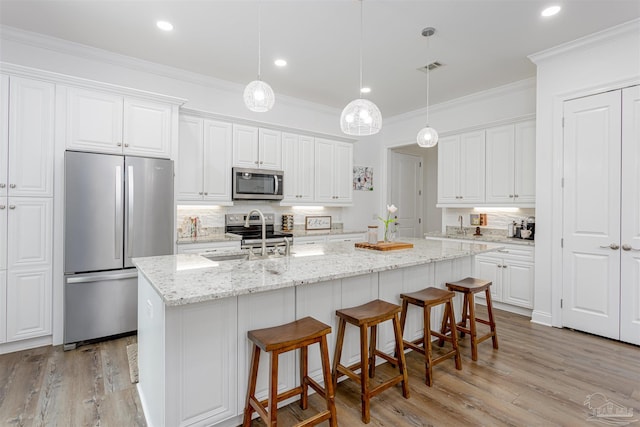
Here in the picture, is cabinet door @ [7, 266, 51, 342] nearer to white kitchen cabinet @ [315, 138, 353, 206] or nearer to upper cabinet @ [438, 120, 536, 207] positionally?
white kitchen cabinet @ [315, 138, 353, 206]

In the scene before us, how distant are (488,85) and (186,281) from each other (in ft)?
15.3

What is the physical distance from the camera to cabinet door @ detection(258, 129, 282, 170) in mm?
4488

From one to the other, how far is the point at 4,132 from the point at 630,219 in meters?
5.78

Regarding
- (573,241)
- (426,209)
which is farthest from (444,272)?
(426,209)

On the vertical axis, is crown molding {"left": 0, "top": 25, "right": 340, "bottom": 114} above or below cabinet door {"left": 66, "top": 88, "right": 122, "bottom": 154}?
above

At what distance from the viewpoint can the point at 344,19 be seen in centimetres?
289

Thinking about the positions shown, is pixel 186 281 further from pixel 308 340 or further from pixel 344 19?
pixel 344 19

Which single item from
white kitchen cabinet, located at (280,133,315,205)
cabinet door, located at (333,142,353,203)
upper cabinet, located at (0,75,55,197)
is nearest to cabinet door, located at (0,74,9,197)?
upper cabinet, located at (0,75,55,197)

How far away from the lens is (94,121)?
10.2 ft

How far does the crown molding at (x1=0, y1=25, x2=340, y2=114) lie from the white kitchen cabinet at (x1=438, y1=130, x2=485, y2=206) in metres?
3.31

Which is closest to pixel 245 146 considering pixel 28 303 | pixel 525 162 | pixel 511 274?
A: pixel 28 303

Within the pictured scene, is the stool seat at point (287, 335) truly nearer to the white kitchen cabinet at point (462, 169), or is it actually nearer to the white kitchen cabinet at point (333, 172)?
the white kitchen cabinet at point (333, 172)

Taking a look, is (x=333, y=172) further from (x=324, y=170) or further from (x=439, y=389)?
(x=439, y=389)

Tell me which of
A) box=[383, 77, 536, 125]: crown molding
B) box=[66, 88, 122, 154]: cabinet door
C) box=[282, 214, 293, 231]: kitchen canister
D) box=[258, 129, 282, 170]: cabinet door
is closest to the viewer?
box=[66, 88, 122, 154]: cabinet door
